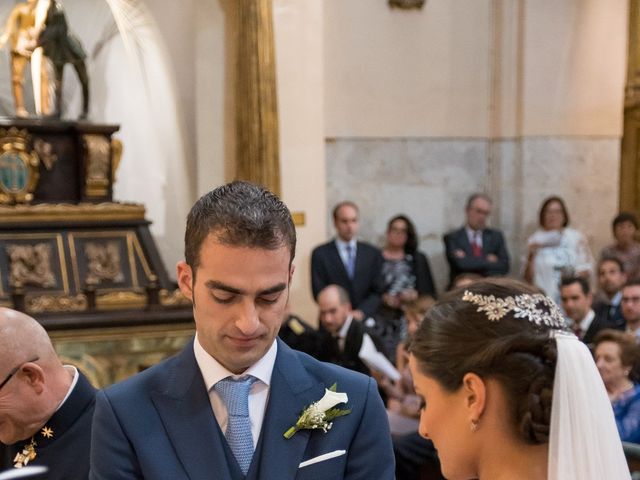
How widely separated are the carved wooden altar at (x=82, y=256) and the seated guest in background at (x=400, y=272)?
6.02ft

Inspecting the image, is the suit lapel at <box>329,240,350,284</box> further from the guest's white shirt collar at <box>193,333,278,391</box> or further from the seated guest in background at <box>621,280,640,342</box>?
the guest's white shirt collar at <box>193,333,278,391</box>

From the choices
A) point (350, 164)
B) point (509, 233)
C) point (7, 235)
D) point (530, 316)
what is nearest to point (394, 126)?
point (350, 164)

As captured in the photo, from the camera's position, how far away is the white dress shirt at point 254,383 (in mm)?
2307

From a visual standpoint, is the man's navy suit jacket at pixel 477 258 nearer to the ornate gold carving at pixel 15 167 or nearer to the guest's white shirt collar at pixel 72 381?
Result: the ornate gold carving at pixel 15 167

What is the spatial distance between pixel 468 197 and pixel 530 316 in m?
8.74

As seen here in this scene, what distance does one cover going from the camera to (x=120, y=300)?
7785mm

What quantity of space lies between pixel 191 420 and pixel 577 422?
0.83m

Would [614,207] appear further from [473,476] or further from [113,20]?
[473,476]

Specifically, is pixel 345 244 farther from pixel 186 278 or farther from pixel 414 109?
pixel 186 278

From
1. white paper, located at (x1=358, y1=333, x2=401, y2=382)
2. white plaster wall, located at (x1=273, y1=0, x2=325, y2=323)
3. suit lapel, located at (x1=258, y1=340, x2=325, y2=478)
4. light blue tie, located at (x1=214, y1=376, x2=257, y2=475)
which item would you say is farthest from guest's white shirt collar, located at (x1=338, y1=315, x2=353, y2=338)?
light blue tie, located at (x1=214, y1=376, x2=257, y2=475)

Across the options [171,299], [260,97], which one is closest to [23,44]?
[260,97]

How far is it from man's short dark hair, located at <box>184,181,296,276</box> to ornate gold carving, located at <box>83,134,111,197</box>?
6.29 metres

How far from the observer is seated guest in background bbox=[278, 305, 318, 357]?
7.12 metres

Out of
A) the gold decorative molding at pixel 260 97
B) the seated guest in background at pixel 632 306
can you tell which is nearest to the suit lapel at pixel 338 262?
the gold decorative molding at pixel 260 97
